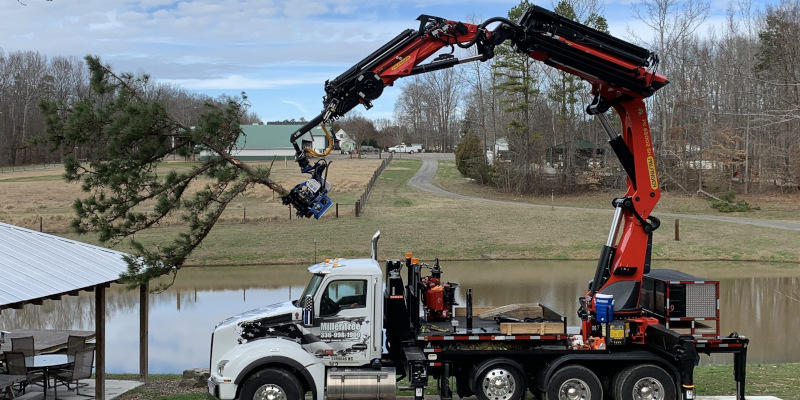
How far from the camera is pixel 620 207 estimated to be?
12.9 metres

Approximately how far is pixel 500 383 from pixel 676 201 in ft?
147

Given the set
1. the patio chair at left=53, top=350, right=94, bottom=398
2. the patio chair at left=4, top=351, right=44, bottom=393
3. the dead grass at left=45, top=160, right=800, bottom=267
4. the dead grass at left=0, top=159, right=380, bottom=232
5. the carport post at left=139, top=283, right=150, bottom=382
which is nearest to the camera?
the patio chair at left=4, top=351, right=44, bottom=393

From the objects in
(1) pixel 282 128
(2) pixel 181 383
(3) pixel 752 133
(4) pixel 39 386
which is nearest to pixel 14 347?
(4) pixel 39 386

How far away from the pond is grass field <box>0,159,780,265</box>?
5.41ft

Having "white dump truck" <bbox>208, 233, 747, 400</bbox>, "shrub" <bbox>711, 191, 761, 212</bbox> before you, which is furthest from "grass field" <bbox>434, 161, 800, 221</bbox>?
"white dump truck" <bbox>208, 233, 747, 400</bbox>

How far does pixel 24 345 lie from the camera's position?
14.1 meters

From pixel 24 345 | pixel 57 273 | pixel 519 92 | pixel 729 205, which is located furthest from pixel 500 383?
pixel 519 92

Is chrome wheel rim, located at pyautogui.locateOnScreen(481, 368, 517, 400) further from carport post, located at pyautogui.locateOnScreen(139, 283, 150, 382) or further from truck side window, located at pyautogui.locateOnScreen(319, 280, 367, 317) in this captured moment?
carport post, located at pyautogui.locateOnScreen(139, 283, 150, 382)

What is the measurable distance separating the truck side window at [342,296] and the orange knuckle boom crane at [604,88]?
135 cm

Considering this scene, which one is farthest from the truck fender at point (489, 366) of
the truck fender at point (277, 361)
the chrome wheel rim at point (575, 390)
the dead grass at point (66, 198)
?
the dead grass at point (66, 198)

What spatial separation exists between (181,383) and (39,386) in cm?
267

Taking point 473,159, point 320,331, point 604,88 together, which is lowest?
point 320,331

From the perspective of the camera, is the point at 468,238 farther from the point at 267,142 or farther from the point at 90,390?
the point at 267,142

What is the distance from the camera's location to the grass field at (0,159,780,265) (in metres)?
36.6
